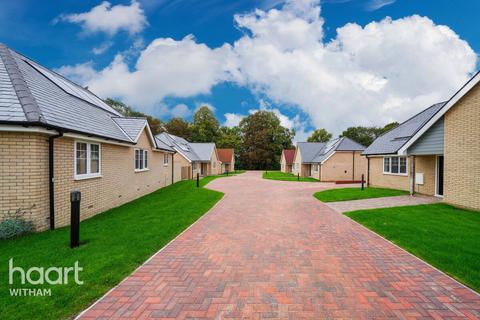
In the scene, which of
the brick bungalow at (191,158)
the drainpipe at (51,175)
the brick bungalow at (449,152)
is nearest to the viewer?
the drainpipe at (51,175)

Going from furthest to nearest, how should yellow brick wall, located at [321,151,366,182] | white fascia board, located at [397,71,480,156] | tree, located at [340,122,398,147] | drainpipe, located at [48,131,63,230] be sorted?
tree, located at [340,122,398,147], yellow brick wall, located at [321,151,366,182], white fascia board, located at [397,71,480,156], drainpipe, located at [48,131,63,230]

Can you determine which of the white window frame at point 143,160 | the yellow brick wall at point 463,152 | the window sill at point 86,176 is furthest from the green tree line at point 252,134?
the window sill at point 86,176

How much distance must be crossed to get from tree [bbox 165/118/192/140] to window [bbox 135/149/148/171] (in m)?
47.5

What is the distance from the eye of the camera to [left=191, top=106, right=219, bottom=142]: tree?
63.3m

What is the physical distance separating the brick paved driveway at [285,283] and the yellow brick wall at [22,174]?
4.59 metres

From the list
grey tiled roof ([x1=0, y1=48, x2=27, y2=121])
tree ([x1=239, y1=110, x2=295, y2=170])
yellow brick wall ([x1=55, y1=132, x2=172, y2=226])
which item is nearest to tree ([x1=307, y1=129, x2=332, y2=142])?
tree ([x1=239, y1=110, x2=295, y2=170])

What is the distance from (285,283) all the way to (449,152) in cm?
1233

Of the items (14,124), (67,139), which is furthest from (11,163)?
(67,139)

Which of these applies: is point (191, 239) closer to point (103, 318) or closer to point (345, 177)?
point (103, 318)

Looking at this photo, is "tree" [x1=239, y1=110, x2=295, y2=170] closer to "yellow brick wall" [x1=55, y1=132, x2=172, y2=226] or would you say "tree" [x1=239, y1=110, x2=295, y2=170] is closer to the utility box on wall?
"yellow brick wall" [x1=55, y1=132, x2=172, y2=226]

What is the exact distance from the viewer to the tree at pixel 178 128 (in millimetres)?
61781

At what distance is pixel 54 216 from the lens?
732 centimetres

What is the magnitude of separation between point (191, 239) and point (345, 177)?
26.8m

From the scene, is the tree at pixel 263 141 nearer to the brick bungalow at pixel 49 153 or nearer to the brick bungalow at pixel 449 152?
the brick bungalow at pixel 449 152
